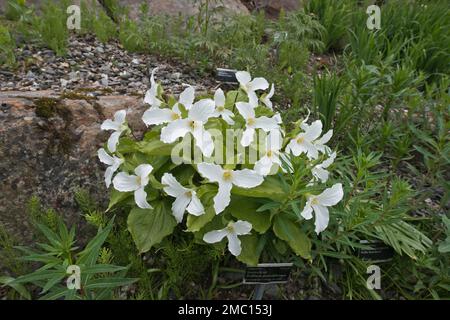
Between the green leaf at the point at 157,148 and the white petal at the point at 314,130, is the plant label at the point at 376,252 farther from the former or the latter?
the green leaf at the point at 157,148

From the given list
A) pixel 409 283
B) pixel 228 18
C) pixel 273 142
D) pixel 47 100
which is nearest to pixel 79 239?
pixel 47 100

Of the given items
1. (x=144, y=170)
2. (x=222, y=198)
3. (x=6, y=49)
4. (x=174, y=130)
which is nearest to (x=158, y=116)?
(x=174, y=130)

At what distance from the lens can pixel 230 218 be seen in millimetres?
1557

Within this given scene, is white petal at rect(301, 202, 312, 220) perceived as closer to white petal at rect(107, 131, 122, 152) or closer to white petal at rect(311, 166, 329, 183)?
white petal at rect(311, 166, 329, 183)

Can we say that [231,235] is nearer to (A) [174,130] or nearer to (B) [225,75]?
(A) [174,130]

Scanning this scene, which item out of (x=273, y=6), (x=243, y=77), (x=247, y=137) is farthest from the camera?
(x=273, y=6)

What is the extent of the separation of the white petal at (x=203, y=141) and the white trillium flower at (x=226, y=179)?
0.10 meters

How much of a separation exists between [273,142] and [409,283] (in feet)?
3.48

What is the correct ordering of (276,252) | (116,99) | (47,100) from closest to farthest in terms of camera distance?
(276,252) < (47,100) < (116,99)

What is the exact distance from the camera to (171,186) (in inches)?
54.4

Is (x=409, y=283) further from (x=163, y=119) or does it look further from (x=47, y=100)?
(x=47, y=100)

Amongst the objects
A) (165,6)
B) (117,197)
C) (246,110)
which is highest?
(165,6)

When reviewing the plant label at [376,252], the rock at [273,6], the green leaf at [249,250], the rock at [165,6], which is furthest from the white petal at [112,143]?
the rock at [273,6]

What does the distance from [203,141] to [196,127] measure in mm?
70
